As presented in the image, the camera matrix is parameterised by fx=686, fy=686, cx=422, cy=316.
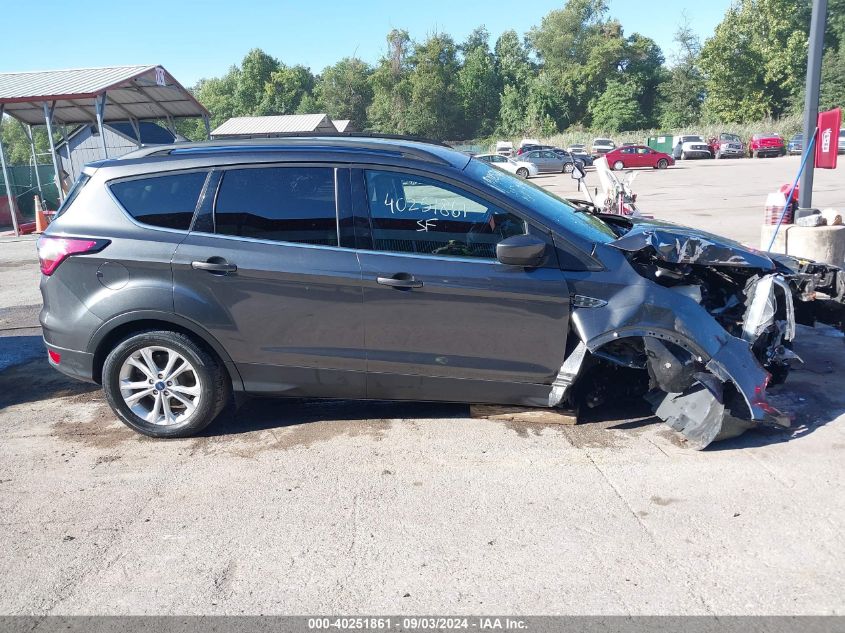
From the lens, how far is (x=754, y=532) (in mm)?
3309

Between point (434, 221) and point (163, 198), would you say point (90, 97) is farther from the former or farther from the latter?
point (434, 221)

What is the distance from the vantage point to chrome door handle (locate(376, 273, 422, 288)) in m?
4.18

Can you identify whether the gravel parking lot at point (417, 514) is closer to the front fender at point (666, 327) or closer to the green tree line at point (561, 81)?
the front fender at point (666, 327)

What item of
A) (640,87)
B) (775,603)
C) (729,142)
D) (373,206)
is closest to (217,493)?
(373,206)

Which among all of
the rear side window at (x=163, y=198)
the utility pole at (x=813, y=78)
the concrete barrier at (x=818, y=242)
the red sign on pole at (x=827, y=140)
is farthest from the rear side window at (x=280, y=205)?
the red sign on pole at (x=827, y=140)

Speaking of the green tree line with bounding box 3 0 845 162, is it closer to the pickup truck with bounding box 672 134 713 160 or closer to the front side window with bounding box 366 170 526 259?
the pickup truck with bounding box 672 134 713 160

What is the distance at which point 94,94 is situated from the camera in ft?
57.3

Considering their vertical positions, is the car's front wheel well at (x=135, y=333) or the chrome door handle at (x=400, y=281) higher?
the chrome door handle at (x=400, y=281)

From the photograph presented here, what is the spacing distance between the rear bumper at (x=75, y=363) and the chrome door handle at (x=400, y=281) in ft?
6.63

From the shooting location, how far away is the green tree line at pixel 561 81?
2638 inches

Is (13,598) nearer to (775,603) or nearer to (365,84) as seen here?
(775,603)

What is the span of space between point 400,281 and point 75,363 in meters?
2.27

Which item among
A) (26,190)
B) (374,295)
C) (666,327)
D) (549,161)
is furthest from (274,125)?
(666,327)

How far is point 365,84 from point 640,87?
32403 mm
